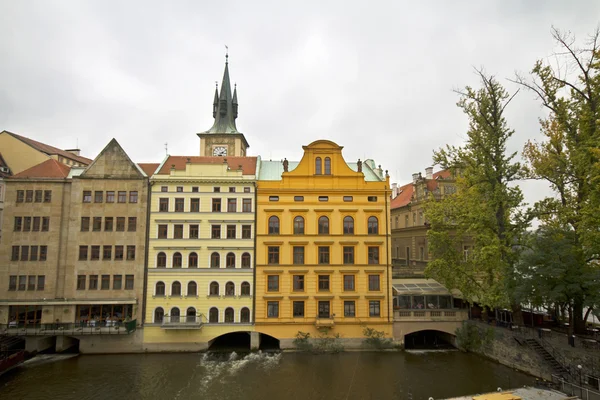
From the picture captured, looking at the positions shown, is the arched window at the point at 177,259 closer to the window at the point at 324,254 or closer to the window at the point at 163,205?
the window at the point at 163,205

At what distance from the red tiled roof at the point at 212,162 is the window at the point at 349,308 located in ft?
49.3

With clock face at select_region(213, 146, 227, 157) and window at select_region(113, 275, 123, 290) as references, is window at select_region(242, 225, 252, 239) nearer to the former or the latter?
window at select_region(113, 275, 123, 290)

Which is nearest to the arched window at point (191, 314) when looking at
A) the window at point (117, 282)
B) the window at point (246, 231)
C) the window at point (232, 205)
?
the window at point (117, 282)

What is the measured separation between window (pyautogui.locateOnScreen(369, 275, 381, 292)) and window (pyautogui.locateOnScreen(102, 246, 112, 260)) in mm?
23681

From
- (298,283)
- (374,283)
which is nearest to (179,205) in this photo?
(298,283)

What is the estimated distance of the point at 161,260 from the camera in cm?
3331

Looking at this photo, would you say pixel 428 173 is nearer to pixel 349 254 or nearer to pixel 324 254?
pixel 349 254

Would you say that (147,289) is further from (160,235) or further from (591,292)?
(591,292)

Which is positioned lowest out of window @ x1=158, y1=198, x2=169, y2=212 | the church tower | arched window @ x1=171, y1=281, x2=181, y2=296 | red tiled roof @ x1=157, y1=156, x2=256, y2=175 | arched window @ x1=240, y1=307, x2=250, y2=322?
arched window @ x1=240, y1=307, x2=250, y2=322

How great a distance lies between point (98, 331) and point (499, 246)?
32951 mm

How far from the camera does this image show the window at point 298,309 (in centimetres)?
3309

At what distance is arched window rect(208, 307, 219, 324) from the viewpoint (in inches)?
1288

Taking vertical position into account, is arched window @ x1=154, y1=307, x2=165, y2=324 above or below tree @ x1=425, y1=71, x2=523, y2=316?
below

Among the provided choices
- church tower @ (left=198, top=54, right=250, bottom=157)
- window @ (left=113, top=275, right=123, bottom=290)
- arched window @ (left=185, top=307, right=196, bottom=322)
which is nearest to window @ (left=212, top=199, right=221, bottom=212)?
arched window @ (left=185, top=307, right=196, bottom=322)
